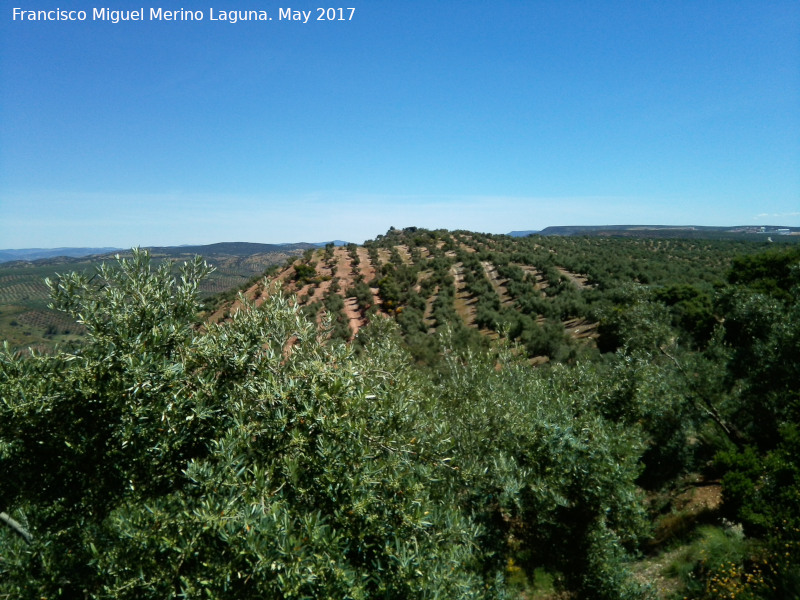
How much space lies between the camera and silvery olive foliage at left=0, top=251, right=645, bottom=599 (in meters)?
3.91

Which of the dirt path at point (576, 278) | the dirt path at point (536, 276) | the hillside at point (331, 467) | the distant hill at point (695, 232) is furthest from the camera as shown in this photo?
the distant hill at point (695, 232)

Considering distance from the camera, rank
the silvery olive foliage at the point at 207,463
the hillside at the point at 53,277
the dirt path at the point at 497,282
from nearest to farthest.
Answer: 1. the silvery olive foliage at the point at 207,463
2. the hillside at the point at 53,277
3. the dirt path at the point at 497,282

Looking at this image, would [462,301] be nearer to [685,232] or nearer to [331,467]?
[331,467]

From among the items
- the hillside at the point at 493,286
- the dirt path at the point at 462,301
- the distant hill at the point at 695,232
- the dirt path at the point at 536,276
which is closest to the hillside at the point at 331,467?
the hillside at the point at 493,286

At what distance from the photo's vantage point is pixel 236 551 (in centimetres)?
381

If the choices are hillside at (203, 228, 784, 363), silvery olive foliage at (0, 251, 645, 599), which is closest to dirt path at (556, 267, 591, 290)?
hillside at (203, 228, 784, 363)

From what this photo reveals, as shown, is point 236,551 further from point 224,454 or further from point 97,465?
point 97,465

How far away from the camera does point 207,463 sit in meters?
4.40

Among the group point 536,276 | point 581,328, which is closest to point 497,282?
point 536,276

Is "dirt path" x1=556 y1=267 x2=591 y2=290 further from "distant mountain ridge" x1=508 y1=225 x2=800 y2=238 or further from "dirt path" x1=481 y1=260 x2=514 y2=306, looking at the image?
"distant mountain ridge" x1=508 y1=225 x2=800 y2=238

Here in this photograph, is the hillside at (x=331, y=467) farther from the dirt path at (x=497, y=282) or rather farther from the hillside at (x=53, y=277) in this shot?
the dirt path at (x=497, y=282)

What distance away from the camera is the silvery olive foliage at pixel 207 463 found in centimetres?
391

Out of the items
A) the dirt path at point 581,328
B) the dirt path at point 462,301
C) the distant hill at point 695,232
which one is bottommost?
the dirt path at point 581,328

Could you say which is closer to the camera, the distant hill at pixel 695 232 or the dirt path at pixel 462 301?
the dirt path at pixel 462 301
